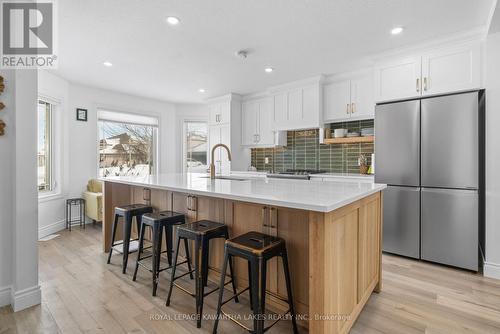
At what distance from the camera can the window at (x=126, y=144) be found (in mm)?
5332

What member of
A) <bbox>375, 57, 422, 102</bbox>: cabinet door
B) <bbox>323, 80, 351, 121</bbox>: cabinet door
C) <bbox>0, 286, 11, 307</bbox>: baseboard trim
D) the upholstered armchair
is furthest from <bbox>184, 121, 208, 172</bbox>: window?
<bbox>0, 286, 11, 307</bbox>: baseboard trim

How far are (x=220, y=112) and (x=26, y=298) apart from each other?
171 inches

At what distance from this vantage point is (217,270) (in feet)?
7.89

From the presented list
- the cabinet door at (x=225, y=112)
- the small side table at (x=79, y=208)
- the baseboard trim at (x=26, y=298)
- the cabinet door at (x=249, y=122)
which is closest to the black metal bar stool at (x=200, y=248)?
the baseboard trim at (x=26, y=298)

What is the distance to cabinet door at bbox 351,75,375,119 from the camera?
12.8ft

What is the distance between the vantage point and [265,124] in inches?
206

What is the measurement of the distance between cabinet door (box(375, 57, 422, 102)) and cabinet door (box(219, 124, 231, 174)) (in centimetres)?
292

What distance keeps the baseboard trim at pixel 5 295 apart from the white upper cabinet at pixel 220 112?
4.14 m

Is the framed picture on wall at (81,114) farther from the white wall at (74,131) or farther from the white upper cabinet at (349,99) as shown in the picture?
the white upper cabinet at (349,99)

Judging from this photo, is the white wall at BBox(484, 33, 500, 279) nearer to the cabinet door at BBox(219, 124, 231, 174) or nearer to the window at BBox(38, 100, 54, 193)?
the cabinet door at BBox(219, 124, 231, 174)

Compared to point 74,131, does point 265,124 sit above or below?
above

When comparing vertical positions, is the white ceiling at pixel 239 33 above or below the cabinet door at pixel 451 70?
above

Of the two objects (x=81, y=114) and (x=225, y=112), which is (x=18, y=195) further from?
(x=225, y=112)

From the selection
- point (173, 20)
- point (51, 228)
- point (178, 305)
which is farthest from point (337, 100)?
point (51, 228)
